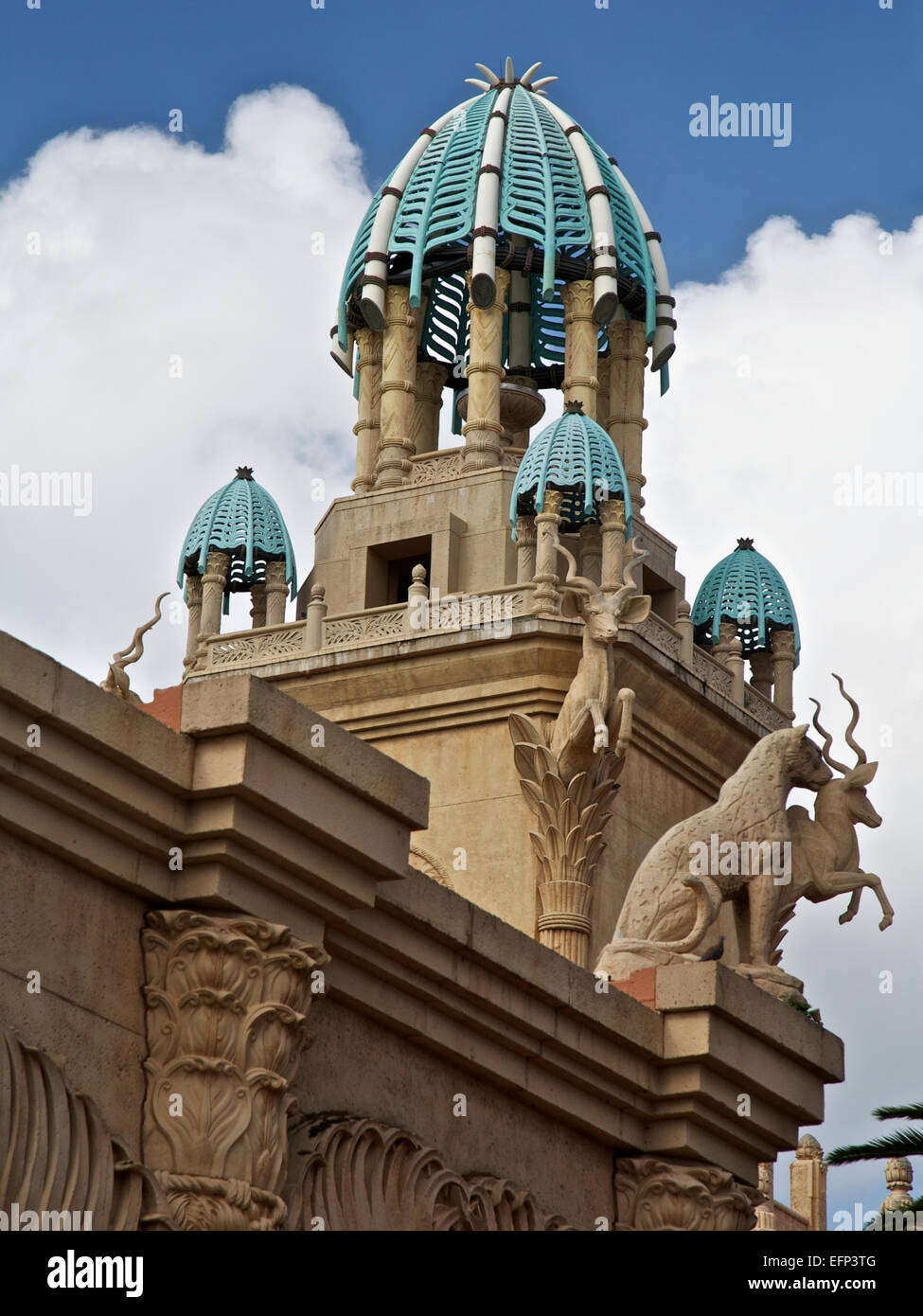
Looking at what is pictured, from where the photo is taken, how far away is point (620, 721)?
30031 mm

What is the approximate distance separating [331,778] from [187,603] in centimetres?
2586

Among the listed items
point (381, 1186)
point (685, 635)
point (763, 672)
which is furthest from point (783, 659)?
point (381, 1186)

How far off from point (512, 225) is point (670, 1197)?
25.2 metres

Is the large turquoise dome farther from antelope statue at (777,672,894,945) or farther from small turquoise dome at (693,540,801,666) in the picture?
antelope statue at (777,672,894,945)

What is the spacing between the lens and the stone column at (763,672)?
1539 inches

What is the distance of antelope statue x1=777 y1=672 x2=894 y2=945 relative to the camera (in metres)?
18.0

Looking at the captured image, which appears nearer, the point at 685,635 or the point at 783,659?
the point at 685,635

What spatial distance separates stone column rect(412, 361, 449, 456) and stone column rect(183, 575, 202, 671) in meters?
4.68

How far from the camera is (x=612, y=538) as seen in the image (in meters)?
33.5

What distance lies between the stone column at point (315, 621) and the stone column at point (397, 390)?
10.5ft

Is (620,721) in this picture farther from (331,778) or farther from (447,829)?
(331,778)

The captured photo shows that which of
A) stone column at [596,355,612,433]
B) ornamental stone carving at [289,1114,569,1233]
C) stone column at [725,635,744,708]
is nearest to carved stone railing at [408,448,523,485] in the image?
stone column at [596,355,612,433]

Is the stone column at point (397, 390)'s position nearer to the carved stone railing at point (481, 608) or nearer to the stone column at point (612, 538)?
the carved stone railing at point (481, 608)

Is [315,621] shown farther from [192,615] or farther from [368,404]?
[368,404]
